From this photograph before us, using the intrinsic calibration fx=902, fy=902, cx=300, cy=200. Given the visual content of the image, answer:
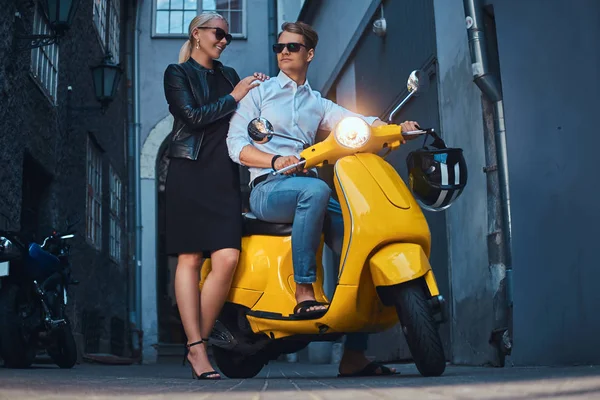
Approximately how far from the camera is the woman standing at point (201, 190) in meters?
3.79

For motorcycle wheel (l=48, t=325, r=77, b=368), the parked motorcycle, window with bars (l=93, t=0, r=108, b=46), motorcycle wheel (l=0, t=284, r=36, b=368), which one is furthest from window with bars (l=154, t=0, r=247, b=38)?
motorcycle wheel (l=0, t=284, r=36, b=368)

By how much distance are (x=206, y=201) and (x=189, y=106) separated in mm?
414

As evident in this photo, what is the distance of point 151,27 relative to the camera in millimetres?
15172

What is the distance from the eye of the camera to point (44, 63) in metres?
8.95

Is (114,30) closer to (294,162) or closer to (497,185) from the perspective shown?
(497,185)

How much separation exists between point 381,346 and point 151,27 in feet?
30.9

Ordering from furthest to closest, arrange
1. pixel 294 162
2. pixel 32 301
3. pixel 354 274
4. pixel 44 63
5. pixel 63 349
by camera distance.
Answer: pixel 44 63
pixel 63 349
pixel 32 301
pixel 294 162
pixel 354 274

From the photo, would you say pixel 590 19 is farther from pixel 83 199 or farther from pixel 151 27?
pixel 151 27

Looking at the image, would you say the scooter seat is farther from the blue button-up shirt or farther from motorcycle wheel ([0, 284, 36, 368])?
motorcycle wheel ([0, 284, 36, 368])

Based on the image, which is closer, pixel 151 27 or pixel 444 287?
pixel 444 287

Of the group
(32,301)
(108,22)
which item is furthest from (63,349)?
(108,22)

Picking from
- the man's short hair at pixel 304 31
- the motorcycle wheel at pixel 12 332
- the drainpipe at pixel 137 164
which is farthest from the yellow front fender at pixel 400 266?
the drainpipe at pixel 137 164

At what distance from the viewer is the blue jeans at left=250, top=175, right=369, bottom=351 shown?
3504mm

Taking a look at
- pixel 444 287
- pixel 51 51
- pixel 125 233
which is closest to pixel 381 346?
pixel 444 287
